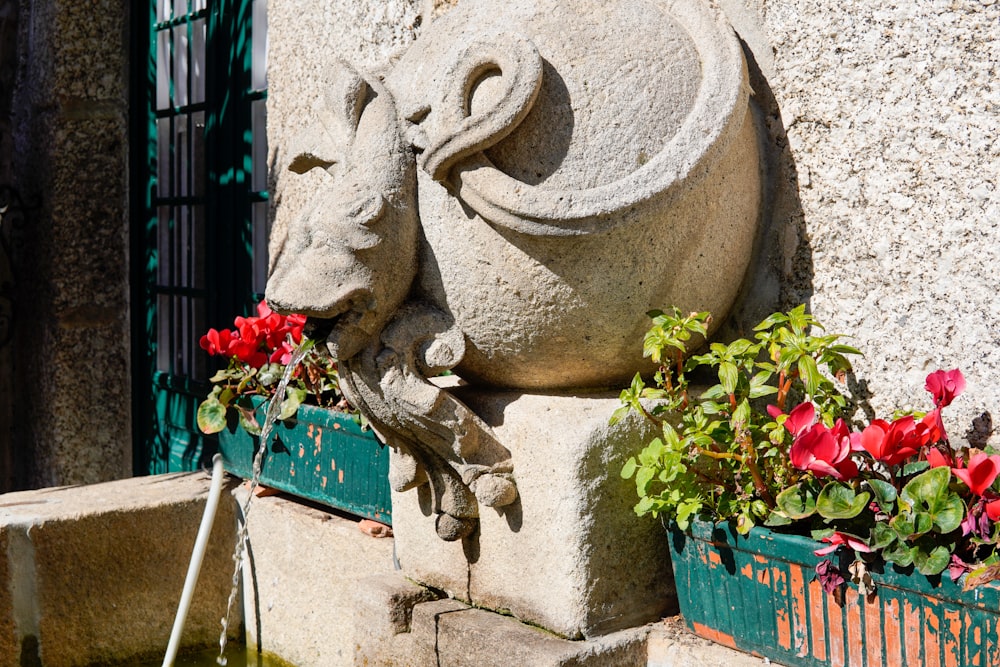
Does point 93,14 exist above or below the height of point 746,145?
above

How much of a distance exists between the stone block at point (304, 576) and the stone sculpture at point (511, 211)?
0.89m

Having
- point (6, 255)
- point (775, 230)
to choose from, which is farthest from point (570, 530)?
point (6, 255)

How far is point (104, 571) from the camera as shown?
321cm

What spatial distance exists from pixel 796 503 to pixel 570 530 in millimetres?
427

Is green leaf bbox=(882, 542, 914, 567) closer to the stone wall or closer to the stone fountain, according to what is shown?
the stone wall

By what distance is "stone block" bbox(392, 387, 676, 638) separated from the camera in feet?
6.46

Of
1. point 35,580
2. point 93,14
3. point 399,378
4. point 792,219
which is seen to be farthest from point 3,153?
point 792,219

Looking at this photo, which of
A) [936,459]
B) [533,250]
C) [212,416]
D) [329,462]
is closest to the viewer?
[936,459]

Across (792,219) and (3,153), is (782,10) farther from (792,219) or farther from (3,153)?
(3,153)

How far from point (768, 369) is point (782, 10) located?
75 cm

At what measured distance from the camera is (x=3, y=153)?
5.56 meters

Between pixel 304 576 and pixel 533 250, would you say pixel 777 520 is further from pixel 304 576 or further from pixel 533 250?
pixel 304 576

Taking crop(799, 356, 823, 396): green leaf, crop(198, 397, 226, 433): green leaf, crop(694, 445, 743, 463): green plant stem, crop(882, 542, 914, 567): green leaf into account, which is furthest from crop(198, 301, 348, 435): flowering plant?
crop(882, 542, 914, 567): green leaf

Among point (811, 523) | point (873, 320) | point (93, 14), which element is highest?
point (93, 14)
